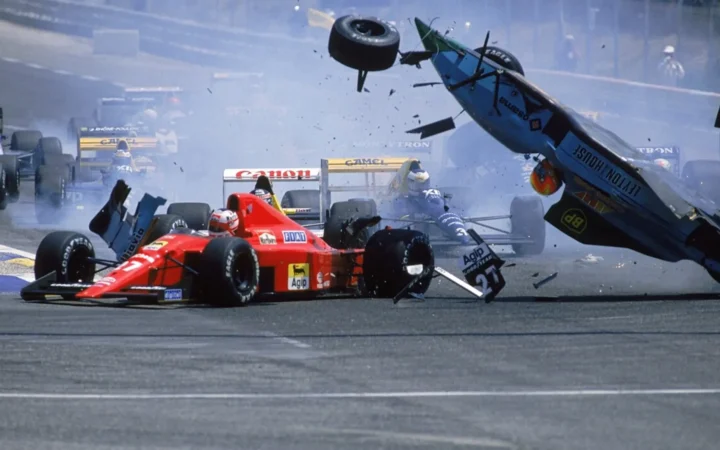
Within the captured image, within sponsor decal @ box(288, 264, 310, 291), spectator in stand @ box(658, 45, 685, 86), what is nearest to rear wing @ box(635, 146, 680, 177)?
spectator in stand @ box(658, 45, 685, 86)

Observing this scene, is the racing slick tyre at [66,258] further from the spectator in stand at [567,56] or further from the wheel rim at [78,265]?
the spectator in stand at [567,56]

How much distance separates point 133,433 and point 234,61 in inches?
1734

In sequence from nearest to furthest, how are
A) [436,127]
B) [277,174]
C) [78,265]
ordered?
[78,265] < [436,127] < [277,174]

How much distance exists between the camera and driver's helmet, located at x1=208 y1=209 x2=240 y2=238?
51.2ft

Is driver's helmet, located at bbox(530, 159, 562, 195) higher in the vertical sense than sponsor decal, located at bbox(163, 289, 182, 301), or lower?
higher

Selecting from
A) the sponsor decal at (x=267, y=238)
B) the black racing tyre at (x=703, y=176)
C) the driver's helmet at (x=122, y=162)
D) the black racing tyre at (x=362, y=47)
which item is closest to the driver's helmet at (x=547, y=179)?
the black racing tyre at (x=362, y=47)

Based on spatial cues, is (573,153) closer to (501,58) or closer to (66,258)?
(501,58)

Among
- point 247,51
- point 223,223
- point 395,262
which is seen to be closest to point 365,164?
point 395,262

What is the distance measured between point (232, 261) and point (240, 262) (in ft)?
1.12

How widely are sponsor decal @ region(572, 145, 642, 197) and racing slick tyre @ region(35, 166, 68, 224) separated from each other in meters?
13.1

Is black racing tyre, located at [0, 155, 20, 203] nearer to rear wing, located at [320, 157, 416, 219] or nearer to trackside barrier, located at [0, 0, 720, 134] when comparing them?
rear wing, located at [320, 157, 416, 219]

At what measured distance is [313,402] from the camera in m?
9.05

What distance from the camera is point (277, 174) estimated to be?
22.5m

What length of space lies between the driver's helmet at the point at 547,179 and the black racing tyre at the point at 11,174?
43.8ft
